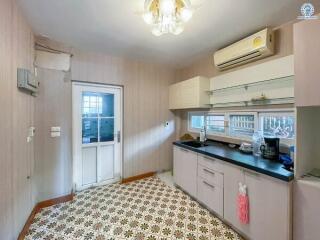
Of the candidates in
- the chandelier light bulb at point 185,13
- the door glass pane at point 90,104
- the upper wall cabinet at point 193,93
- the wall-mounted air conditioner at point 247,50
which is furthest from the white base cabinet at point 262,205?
the door glass pane at point 90,104

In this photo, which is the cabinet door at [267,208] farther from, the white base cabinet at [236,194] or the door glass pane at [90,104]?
the door glass pane at [90,104]

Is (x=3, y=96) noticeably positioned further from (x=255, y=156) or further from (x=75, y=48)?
(x=255, y=156)

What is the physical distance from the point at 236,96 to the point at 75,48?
2.78 metres

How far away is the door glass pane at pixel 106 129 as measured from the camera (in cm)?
312

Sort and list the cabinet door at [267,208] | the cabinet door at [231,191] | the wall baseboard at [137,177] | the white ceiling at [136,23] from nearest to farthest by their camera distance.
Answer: the cabinet door at [267,208]
the white ceiling at [136,23]
the cabinet door at [231,191]
the wall baseboard at [137,177]

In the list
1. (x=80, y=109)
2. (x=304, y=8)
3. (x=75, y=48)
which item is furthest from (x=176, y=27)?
(x=80, y=109)

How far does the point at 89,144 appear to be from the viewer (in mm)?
2984

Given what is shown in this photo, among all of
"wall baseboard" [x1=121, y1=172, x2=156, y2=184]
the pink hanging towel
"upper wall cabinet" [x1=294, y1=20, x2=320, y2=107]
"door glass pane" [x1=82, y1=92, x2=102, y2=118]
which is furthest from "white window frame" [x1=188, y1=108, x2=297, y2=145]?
"door glass pane" [x1=82, y1=92, x2=102, y2=118]

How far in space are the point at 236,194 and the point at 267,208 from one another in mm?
333

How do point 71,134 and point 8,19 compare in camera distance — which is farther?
point 71,134

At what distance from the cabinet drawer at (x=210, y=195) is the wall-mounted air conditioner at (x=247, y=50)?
182cm

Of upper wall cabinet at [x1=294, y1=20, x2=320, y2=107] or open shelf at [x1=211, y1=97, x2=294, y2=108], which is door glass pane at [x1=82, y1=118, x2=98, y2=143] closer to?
open shelf at [x1=211, y1=97, x2=294, y2=108]

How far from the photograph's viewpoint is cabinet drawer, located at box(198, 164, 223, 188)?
2.07m

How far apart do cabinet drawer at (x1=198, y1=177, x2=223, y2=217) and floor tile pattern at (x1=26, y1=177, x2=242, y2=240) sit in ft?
0.42
